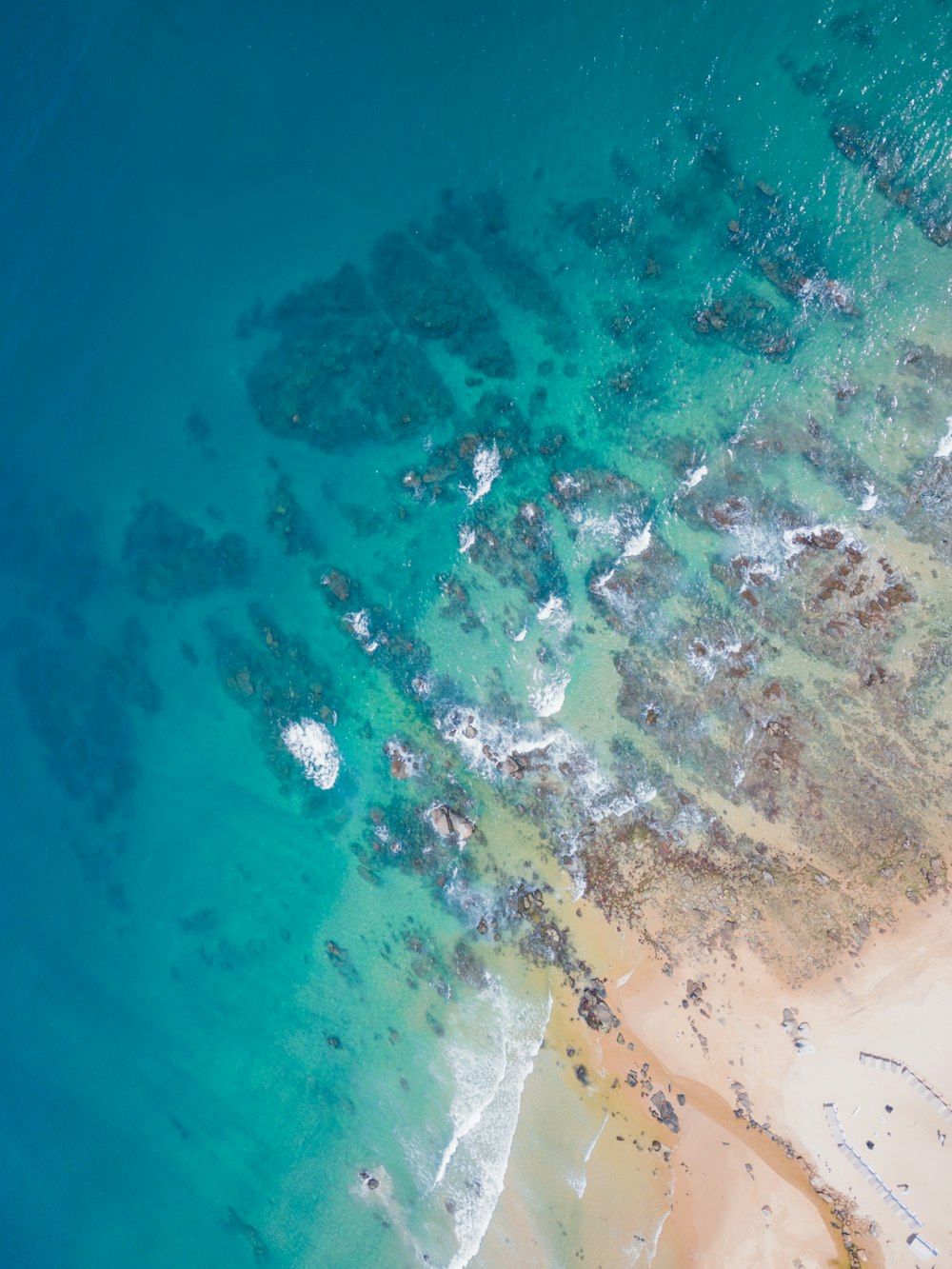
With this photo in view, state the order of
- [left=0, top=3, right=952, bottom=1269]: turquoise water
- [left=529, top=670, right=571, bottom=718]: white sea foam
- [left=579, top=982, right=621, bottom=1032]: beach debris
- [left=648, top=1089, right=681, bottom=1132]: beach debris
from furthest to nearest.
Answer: [left=529, top=670, right=571, bottom=718]: white sea foam, [left=579, top=982, right=621, bottom=1032]: beach debris, [left=648, top=1089, right=681, bottom=1132]: beach debris, [left=0, top=3, right=952, bottom=1269]: turquoise water

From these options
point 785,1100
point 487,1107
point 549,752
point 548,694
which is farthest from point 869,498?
point 487,1107

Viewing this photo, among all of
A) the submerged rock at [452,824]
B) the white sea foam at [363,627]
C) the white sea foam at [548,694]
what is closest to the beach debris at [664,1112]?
the submerged rock at [452,824]

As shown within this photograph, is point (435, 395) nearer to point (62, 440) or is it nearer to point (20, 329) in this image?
point (62, 440)

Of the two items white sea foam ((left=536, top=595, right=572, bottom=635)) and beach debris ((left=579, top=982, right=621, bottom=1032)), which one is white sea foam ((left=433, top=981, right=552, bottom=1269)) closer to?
beach debris ((left=579, top=982, right=621, bottom=1032))

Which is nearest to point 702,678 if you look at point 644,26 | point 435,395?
point 435,395

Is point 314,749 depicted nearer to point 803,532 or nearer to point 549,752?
point 549,752

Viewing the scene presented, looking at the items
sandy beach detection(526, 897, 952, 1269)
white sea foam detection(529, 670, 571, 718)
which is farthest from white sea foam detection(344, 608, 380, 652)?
sandy beach detection(526, 897, 952, 1269)
